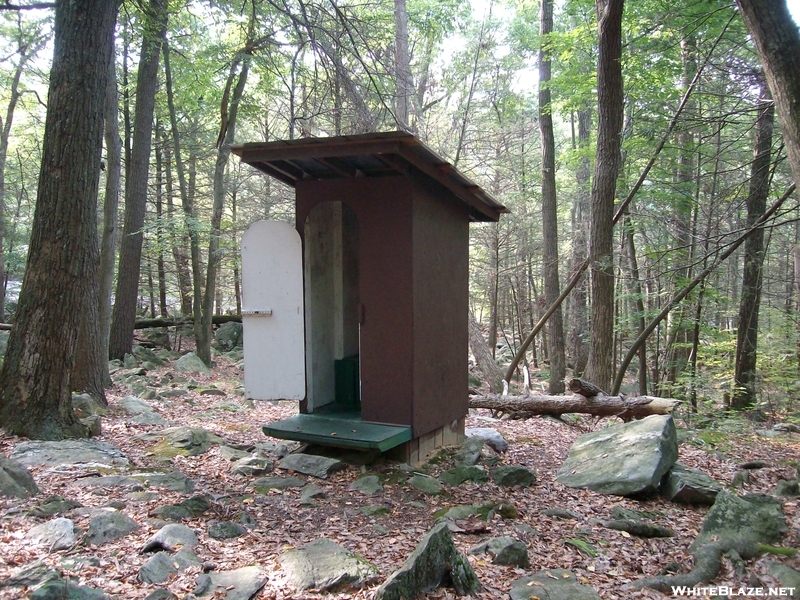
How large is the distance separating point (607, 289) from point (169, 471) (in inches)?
238

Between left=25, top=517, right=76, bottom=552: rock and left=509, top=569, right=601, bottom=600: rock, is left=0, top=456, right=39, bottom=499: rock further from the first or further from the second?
left=509, top=569, right=601, bottom=600: rock

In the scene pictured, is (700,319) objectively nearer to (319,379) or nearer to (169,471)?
(319,379)

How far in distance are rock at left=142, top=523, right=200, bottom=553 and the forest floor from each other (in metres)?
0.07

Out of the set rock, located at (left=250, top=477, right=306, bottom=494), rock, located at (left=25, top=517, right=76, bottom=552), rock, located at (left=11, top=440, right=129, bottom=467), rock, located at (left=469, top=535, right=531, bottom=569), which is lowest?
rock, located at (left=469, top=535, right=531, bottom=569)

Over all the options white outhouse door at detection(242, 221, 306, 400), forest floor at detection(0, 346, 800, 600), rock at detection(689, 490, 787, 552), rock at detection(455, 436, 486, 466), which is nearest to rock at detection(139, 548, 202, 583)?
forest floor at detection(0, 346, 800, 600)

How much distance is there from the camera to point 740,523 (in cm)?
383

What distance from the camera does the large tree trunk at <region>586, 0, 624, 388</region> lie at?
7.48m

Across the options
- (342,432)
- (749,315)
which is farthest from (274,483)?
(749,315)

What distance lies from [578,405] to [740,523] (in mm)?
4362

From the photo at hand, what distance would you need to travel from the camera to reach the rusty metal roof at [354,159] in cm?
483

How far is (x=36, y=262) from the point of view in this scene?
5148 mm

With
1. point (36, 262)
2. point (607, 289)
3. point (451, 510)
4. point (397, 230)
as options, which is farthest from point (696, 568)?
point (36, 262)

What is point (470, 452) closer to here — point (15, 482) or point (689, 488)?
point (689, 488)

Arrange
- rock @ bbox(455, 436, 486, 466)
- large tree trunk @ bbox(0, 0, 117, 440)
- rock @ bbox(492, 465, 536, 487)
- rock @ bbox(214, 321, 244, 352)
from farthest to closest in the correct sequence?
A: 1. rock @ bbox(214, 321, 244, 352)
2. rock @ bbox(455, 436, 486, 466)
3. rock @ bbox(492, 465, 536, 487)
4. large tree trunk @ bbox(0, 0, 117, 440)
